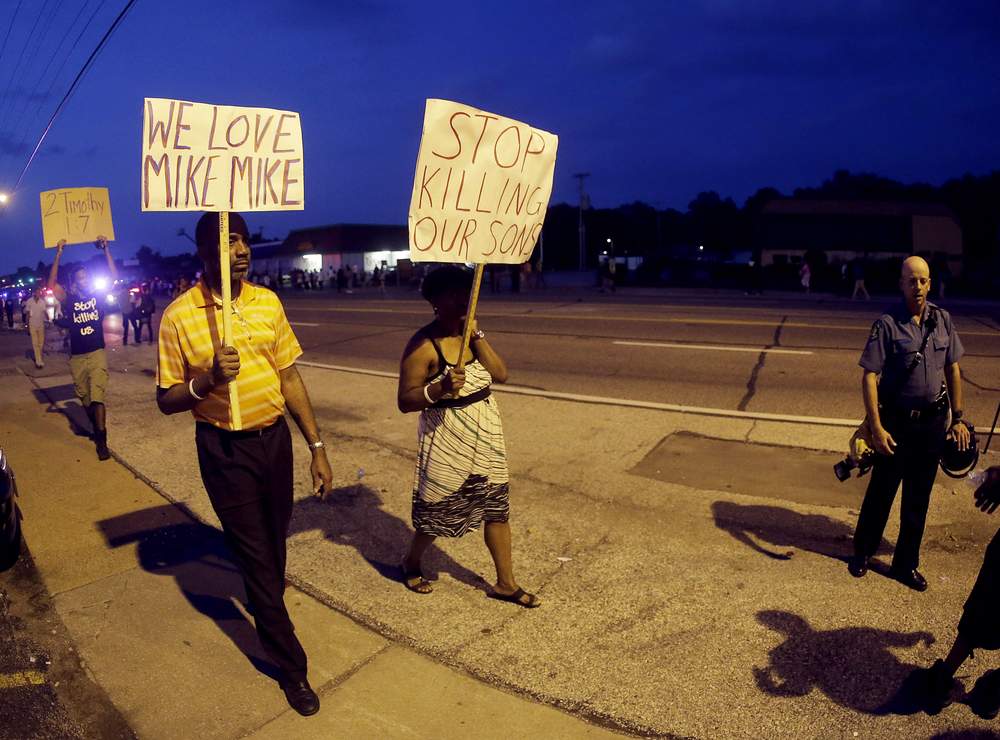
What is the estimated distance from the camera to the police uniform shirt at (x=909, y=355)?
4344 mm

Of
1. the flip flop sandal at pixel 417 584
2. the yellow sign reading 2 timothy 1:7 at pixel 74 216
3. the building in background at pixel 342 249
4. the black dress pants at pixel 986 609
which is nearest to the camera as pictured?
the black dress pants at pixel 986 609

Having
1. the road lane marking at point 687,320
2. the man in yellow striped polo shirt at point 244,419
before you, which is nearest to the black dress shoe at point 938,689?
the man in yellow striped polo shirt at point 244,419

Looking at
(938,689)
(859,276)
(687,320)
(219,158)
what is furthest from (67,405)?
(859,276)

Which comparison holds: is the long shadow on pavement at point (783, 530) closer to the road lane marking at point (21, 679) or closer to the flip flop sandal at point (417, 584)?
the flip flop sandal at point (417, 584)

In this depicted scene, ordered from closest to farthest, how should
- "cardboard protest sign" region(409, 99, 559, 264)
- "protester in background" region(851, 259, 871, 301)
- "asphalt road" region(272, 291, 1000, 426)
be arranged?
"cardboard protest sign" region(409, 99, 559, 264)
"asphalt road" region(272, 291, 1000, 426)
"protester in background" region(851, 259, 871, 301)

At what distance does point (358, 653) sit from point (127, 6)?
11215mm

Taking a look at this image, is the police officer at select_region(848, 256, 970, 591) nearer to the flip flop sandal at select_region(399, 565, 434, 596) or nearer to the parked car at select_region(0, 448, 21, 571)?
the flip flop sandal at select_region(399, 565, 434, 596)

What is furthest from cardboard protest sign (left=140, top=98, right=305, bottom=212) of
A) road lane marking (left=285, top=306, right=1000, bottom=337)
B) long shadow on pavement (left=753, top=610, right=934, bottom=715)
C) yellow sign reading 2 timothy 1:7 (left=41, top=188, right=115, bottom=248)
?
road lane marking (left=285, top=306, right=1000, bottom=337)

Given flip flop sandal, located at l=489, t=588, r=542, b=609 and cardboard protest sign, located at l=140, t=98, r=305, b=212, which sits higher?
cardboard protest sign, located at l=140, t=98, r=305, b=212

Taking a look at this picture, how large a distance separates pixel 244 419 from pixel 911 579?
368 centimetres

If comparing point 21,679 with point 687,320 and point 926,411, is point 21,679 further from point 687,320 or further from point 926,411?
point 687,320

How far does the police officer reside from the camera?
4352 mm

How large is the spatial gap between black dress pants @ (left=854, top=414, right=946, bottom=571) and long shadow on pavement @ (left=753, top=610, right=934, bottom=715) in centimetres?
68

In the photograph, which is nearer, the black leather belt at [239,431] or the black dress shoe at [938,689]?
the black dress shoe at [938,689]
